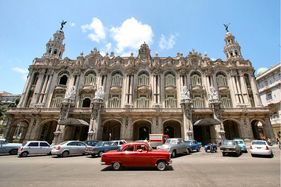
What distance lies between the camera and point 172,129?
28.2 meters

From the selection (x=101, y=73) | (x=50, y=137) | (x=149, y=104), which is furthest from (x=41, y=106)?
(x=149, y=104)

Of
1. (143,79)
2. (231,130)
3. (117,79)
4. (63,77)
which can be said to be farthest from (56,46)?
(231,130)

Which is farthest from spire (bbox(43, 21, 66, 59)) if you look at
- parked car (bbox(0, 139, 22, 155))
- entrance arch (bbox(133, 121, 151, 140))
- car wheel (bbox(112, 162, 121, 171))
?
car wheel (bbox(112, 162, 121, 171))

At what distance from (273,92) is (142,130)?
3603 cm

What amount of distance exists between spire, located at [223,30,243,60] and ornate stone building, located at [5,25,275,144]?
0.26m

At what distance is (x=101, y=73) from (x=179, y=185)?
1146 inches

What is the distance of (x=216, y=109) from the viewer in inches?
989

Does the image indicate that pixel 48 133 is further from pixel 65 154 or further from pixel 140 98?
pixel 140 98

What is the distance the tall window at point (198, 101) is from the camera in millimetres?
28703

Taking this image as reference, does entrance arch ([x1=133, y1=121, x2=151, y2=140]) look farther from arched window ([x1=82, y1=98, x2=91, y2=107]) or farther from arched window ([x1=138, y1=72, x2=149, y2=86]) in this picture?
arched window ([x1=82, y1=98, x2=91, y2=107])

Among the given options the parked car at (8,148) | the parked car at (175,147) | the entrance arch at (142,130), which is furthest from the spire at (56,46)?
the parked car at (175,147)

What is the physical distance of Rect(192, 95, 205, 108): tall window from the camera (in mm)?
28703

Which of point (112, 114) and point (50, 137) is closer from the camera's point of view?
point (112, 114)

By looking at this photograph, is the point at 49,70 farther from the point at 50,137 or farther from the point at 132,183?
the point at 132,183
